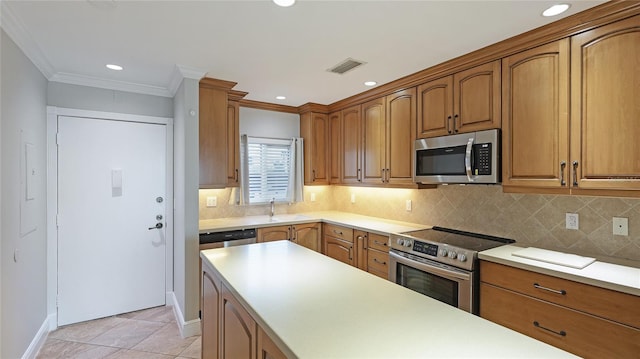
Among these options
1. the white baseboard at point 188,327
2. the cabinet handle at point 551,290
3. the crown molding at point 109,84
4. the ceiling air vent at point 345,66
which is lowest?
the white baseboard at point 188,327

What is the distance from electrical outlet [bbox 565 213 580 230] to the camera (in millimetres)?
2285

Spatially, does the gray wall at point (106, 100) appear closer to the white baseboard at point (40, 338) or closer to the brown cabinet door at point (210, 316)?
the white baseboard at point (40, 338)

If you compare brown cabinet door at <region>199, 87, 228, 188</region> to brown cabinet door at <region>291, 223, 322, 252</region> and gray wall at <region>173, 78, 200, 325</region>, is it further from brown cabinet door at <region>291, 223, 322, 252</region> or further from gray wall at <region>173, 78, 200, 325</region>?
brown cabinet door at <region>291, 223, 322, 252</region>

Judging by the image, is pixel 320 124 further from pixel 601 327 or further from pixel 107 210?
pixel 601 327

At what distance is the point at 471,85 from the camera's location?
2615 millimetres

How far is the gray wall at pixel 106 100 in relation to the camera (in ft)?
10.0

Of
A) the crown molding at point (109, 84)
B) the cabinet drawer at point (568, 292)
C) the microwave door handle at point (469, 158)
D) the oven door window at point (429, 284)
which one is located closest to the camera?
the cabinet drawer at point (568, 292)

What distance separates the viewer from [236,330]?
154 cm

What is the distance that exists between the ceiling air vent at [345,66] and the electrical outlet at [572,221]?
6.45 feet

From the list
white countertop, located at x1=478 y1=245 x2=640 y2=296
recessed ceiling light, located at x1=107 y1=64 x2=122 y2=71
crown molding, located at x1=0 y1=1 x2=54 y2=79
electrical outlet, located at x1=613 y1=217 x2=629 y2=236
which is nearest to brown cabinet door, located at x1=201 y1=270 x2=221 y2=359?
white countertop, located at x1=478 y1=245 x2=640 y2=296

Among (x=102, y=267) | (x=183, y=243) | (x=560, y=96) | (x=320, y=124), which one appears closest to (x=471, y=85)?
(x=560, y=96)

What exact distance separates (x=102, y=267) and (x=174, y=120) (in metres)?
1.70

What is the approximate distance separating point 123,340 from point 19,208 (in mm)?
1422

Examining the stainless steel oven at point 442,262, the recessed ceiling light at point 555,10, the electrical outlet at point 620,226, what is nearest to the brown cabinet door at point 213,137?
the stainless steel oven at point 442,262
